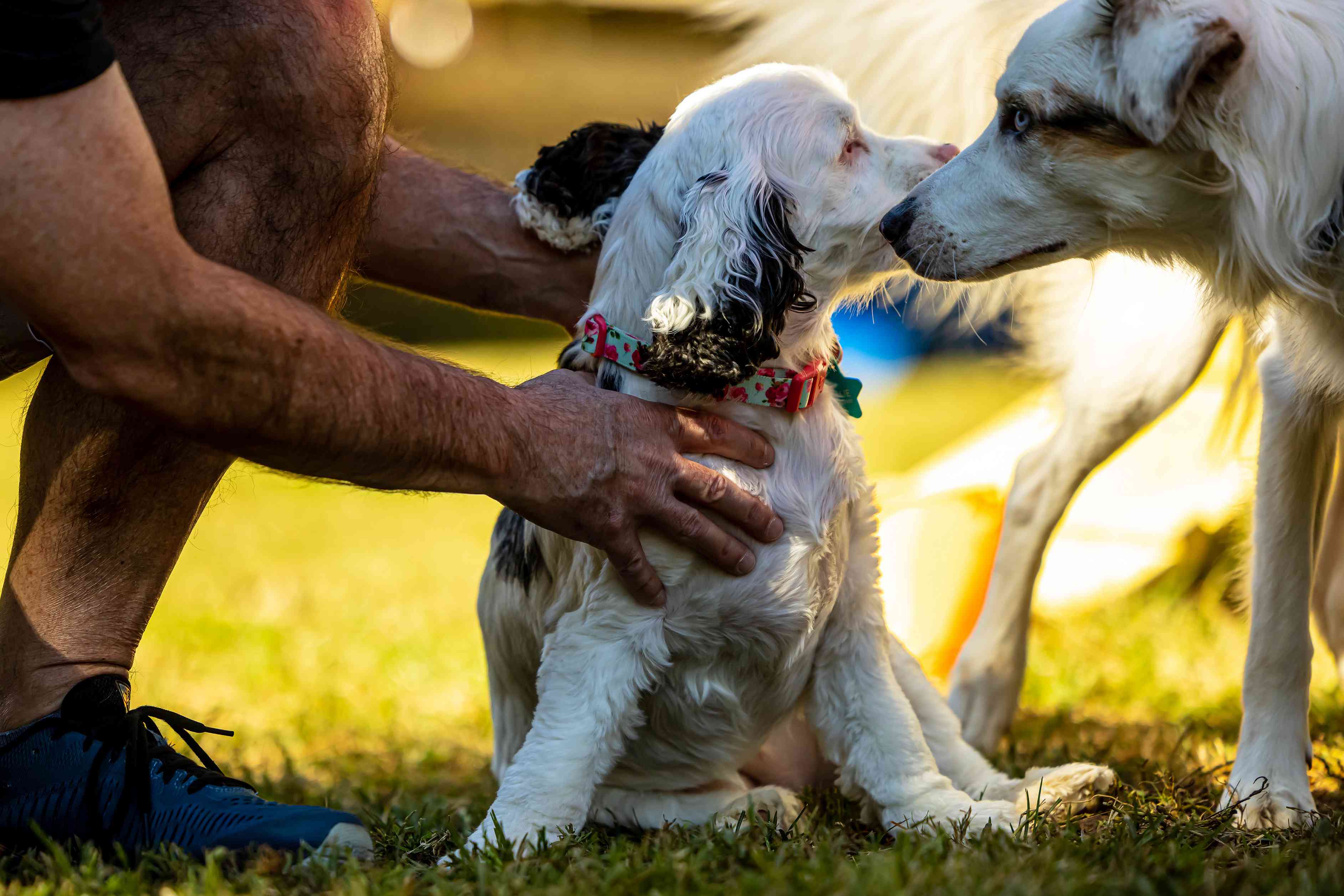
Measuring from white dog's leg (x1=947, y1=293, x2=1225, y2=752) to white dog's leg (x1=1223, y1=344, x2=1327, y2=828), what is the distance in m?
0.53

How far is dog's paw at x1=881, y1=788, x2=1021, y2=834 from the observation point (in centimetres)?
199

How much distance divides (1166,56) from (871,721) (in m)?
1.21

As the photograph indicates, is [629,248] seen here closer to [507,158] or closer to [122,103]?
[122,103]

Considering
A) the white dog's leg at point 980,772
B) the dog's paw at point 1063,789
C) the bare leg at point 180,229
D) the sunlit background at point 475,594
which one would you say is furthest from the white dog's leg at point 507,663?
the dog's paw at point 1063,789

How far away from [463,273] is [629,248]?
760 mm

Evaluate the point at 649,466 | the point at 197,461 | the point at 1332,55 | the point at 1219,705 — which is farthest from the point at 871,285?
the point at 1219,705

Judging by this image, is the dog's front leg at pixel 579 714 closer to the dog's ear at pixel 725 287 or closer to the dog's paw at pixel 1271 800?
the dog's ear at pixel 725 287

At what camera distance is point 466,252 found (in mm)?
2748

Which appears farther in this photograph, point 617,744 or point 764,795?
point 764,795

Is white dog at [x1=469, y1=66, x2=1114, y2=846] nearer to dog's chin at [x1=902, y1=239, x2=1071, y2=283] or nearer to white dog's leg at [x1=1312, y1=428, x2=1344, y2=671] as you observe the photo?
dog's chin at [x1=902, y1=239, x2=1071, y2=283]

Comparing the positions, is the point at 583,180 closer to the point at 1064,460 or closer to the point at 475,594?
the point at 1064,460

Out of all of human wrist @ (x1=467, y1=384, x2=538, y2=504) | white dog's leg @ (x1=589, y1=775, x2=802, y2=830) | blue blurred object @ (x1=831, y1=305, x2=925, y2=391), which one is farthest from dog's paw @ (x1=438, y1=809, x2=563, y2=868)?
blue blurred object @ (x1=831, y1=305, x2=925, y2=391)

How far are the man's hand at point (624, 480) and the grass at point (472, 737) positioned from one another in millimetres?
476

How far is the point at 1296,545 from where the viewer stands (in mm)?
2365
